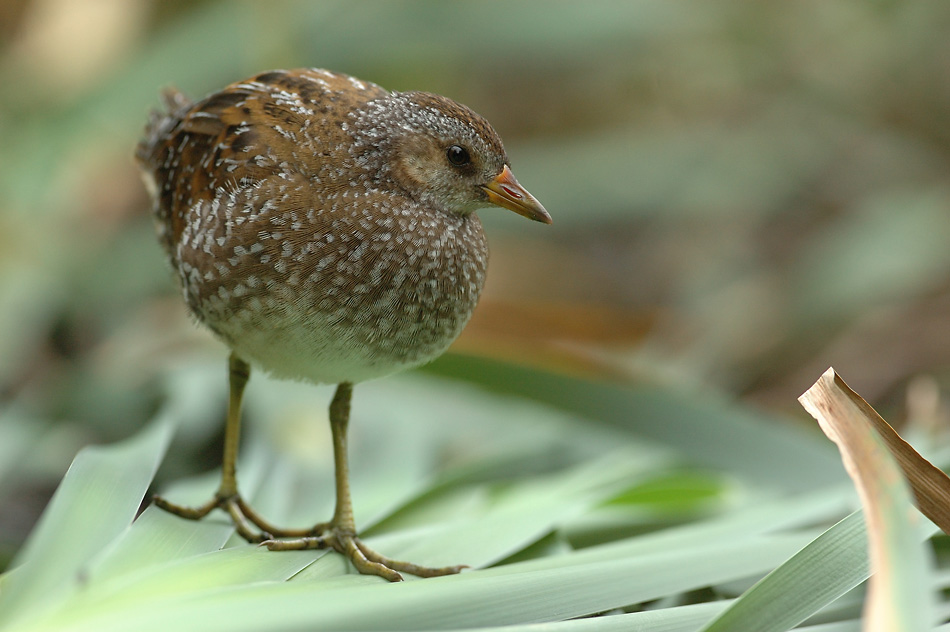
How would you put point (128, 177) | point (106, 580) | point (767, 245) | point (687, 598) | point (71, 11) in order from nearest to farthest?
1. point (106, 580)
2. point (687, 598)
3. point (71, 11)
4. point (128, 177)
5. point (767, 245)

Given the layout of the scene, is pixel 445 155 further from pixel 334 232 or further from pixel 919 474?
pixel 919 474

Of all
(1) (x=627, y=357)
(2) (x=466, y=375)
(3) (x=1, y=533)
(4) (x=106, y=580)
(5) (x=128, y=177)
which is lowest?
(4) (x=106, y=580)

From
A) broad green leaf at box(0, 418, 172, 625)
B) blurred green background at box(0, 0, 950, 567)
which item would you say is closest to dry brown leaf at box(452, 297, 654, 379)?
blurred green background at box(0, 0, 950, 567)

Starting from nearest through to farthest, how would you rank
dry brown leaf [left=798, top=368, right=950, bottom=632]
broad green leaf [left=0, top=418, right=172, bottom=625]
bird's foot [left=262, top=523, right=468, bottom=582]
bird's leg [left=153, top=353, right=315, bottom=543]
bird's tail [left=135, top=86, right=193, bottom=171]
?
1. dry brown leaf [left=798, top=368, right=950, bottom=632]
2. broad green leaf [left=0, top=418, right=172, bottom=625]
3. bird's foot [left=262, top=523, right=468, bottom=582]
4. bird's leg [left=153, top=353, right=315, bottom=543]
5. bird's tail [left=135, top=86, right=193, bottom=171]

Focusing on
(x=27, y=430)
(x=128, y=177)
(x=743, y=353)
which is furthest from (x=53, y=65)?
(x=743, y=353)

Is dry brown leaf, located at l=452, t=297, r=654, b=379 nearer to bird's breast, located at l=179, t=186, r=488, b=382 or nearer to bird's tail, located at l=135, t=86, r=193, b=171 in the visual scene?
bird's tail, located at l=135, t=86, r=193, b=171

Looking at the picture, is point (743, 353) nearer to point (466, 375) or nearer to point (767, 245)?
point (767, 245)
